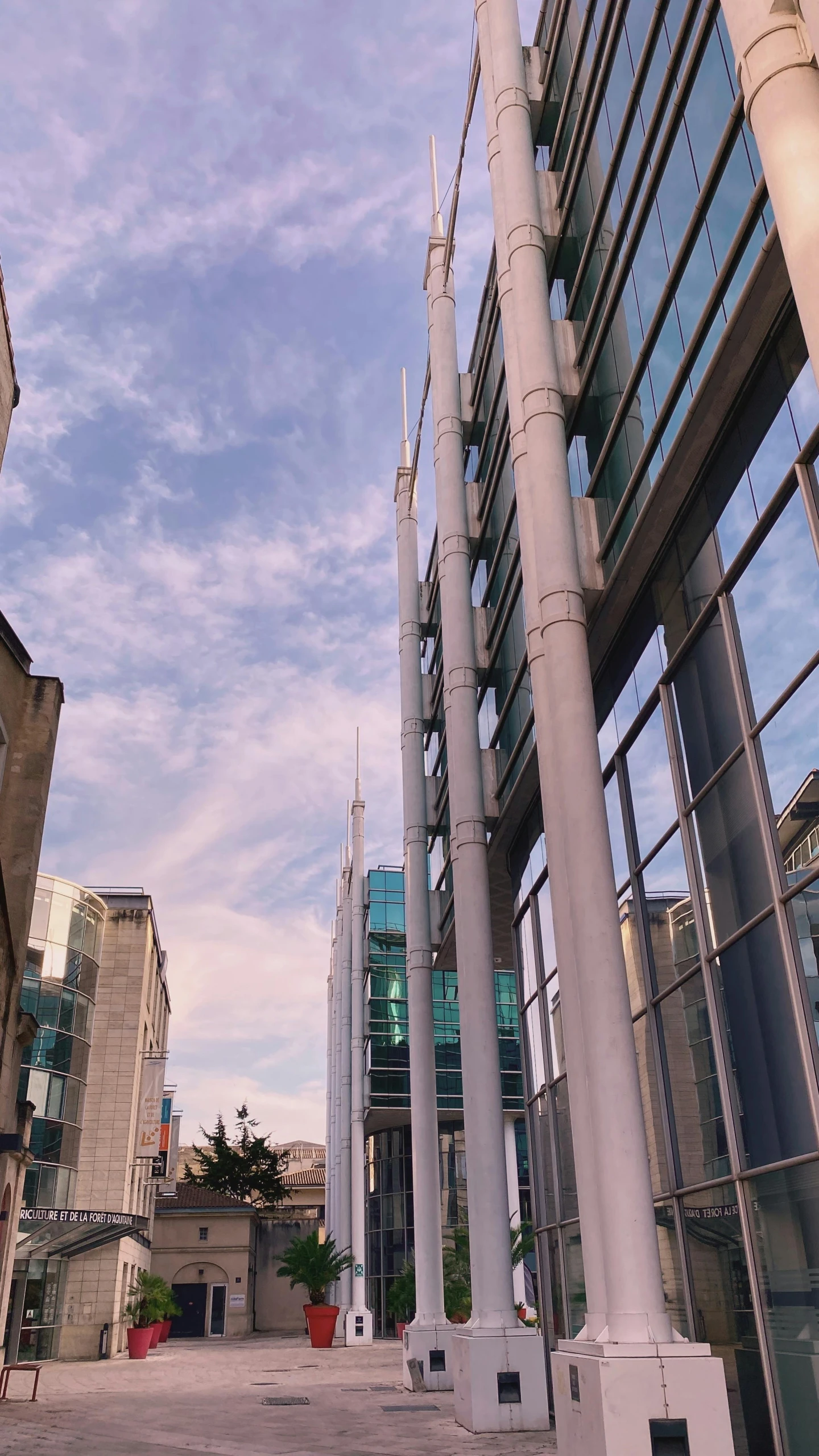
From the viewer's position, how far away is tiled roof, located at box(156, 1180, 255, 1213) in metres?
61.4

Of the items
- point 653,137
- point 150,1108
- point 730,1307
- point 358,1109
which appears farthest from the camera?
point 358,1109

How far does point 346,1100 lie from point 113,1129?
14.3m

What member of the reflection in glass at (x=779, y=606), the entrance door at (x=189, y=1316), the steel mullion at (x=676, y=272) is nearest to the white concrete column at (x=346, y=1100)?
the entrance door at (x=189, y=1316)

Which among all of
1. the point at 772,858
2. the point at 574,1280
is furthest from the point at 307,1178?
the point at 772,858

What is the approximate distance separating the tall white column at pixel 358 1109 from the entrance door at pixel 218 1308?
42.6 ft

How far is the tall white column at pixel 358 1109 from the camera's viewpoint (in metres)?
45.2

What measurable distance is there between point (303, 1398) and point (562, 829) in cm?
1459

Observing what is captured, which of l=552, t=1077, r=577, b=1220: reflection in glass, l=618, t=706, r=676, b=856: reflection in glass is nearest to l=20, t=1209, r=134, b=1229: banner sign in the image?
l=552, t=1077, r=577, b=1220: reflection in glass

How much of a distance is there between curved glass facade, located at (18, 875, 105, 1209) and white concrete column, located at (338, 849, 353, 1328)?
1272 cm

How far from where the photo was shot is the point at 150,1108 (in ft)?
139

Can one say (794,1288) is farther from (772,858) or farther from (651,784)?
(651,784)

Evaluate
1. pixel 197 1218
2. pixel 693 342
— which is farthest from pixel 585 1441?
pixel 197 1218

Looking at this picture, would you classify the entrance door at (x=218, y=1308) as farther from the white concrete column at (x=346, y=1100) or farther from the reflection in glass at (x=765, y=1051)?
the reflection in glass at (x=765, y=1051)

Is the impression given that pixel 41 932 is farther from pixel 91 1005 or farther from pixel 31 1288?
pixel 31 1288
